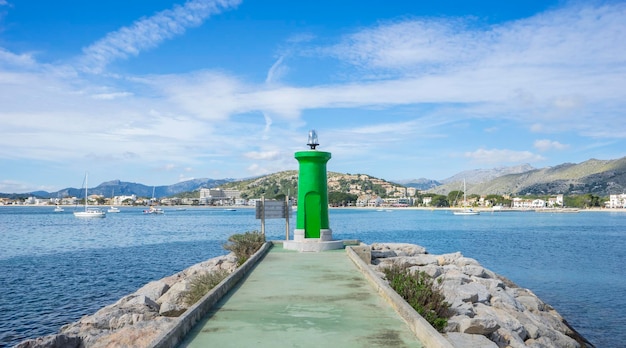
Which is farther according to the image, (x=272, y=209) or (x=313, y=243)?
(x=272, y=209)

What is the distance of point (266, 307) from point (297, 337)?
1.78 m

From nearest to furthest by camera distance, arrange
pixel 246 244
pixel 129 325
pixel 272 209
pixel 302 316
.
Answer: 1. pixel 302 316
2. pixel 129 325
3. pixel 246 244
4. pixel 272 209

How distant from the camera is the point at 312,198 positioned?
663 inches

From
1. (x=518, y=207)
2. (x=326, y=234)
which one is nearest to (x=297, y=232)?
(x=326, y=234)

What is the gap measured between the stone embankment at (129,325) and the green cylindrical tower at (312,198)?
2.68 metres

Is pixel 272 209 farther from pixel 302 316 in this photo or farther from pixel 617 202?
pixel 617 202

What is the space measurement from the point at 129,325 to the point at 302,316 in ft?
12.6

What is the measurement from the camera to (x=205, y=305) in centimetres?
763

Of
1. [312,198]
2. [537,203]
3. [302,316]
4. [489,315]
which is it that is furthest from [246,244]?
[537,203]

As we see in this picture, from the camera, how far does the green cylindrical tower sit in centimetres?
1670

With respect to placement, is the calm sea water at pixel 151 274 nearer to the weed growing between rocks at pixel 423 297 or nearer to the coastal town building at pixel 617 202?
the weed growing between rocks at pixel 423 297

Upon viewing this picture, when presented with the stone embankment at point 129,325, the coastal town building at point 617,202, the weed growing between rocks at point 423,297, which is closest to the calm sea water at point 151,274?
the stone embankment at point 129,325

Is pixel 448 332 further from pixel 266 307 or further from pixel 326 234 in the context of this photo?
pixel 326 234

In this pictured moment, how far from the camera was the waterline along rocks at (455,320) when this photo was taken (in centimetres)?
852
